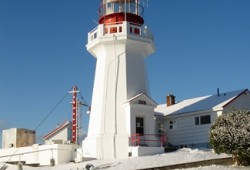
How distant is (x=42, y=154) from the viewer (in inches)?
1374

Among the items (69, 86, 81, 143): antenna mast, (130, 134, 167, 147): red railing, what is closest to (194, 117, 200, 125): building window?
(130, 134, 167, 147): red railing

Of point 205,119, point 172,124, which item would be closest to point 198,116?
point 205,119

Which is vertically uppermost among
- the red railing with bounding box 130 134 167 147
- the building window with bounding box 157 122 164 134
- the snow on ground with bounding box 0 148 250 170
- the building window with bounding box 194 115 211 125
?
the building window with bounding box 194 115 211 125

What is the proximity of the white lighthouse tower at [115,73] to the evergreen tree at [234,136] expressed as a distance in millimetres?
7085

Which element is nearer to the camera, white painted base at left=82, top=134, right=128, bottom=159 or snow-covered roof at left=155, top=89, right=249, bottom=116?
white painted base at left=82, top=134, right=128, bottom=159

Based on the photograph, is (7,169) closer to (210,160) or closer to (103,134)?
(103,134)

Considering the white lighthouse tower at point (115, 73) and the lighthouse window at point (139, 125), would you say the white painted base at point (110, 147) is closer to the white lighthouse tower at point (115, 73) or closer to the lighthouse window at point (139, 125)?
the white lighthouse tower at point (115, 73)

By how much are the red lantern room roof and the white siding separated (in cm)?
799

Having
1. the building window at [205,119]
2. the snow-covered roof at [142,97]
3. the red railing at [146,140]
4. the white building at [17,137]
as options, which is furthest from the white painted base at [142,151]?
the white building at [17,137]

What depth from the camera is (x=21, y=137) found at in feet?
129

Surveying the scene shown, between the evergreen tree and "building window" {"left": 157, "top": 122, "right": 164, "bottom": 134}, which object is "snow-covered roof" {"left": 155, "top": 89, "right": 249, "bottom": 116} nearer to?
"building window" {"left": 157, "top": 122, "right": 164, "bottom": 134}

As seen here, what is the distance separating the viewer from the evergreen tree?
82.8 feet

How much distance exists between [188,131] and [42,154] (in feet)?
35.3

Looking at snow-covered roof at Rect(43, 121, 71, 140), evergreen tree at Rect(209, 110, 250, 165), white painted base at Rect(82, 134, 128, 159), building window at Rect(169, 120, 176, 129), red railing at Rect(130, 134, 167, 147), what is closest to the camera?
evergreen tree at Rect(209, 110, 250, 165)
